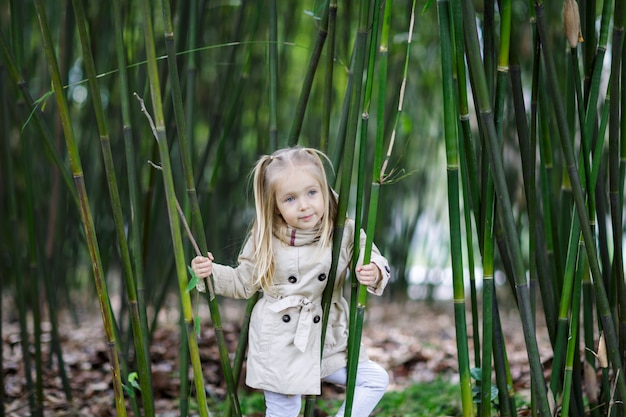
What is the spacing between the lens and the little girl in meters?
1.25

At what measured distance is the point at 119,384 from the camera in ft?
4.16

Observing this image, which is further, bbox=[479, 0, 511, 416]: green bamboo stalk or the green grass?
the green grass

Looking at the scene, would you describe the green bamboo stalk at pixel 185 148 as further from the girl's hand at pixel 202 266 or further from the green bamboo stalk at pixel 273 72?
the green bamboo stalk at pixel 273 72

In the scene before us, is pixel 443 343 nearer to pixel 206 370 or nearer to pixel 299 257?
pixel 206 370

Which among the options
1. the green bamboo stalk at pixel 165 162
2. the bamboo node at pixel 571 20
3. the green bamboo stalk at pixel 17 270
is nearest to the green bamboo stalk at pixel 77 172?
the green bamboo stalk at pixel 165 162

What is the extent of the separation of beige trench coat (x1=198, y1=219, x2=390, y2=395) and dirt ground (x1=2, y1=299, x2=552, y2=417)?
92 centimetres

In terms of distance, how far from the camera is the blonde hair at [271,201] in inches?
49.6

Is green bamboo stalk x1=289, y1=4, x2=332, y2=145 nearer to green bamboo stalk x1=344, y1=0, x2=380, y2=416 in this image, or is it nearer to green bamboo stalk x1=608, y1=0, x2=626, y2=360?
green bamboo stalk x1=344, y1=0, x2=380, y2=416

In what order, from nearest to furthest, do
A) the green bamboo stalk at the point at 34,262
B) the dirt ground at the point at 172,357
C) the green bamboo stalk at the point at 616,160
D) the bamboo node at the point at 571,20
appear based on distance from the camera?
the bamboo node at the point at 571,20 → the green bamboo stalk at the point at 616,160 → the green bamboo stalk at the point at 34,262 → the dirt ground at the point at 172,357

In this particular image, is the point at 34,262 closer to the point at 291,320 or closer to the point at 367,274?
the point at 291,320

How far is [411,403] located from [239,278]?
3.12 feet

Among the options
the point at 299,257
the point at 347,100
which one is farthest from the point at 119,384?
the point at 347,100

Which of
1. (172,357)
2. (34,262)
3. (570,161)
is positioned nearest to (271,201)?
(570,161)

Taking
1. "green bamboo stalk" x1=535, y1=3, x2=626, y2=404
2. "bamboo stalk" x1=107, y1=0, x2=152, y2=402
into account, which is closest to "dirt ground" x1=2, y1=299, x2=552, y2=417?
"bamboo stalk" x1=107, y1=0, x2=152, y2=402
